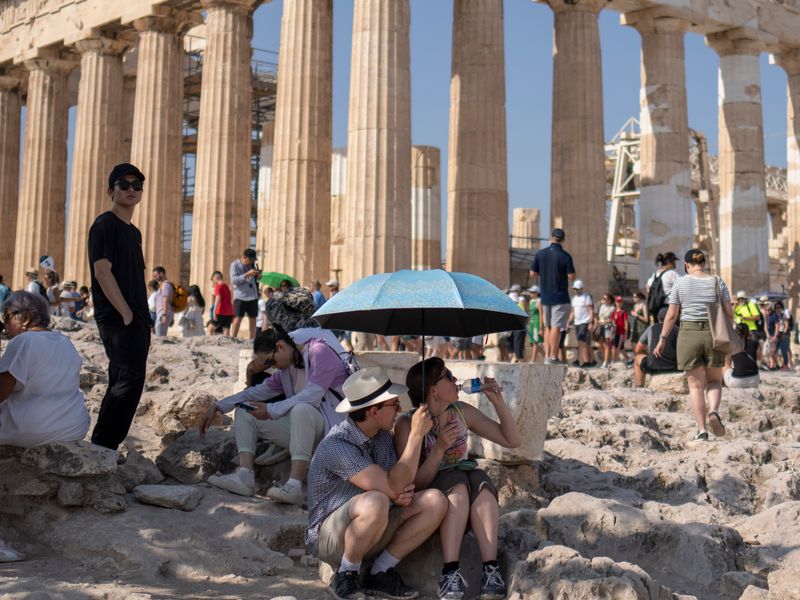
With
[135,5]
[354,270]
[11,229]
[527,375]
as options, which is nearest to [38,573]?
[527,375]

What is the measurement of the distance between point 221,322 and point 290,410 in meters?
12.1

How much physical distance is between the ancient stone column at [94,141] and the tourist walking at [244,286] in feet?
35.9

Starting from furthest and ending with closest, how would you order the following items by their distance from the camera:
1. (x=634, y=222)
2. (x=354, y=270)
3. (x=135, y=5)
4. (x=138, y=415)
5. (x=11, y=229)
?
1. (x=634, y=222)
2. (x=11, y=229)
3. (x=135, y=5)
4. (x=354, y=270)
5. (x=138, y=415)

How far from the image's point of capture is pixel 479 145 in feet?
75.5

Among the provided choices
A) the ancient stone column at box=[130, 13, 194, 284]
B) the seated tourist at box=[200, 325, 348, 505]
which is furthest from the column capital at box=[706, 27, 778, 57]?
the seated tourist at box=[200, 325, 348, 505]

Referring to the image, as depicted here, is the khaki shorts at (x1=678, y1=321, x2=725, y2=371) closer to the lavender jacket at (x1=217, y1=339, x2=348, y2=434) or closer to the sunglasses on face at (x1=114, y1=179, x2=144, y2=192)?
the lavender jacket at (x1=217, y1=339, x2=348, y2=434)

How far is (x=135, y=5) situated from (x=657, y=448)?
799 inches

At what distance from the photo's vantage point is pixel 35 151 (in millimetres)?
30234

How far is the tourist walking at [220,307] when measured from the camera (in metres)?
19.1

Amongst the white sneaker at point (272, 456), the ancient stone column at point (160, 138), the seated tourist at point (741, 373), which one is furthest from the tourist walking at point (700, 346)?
the ancient stone column at point (160, 138)

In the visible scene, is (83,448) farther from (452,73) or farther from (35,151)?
(35,151)

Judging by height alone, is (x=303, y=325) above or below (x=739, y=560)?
above

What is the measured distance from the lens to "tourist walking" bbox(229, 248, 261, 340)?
17547 millimetres

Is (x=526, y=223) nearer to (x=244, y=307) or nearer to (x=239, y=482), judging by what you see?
(x=244, y=307)
